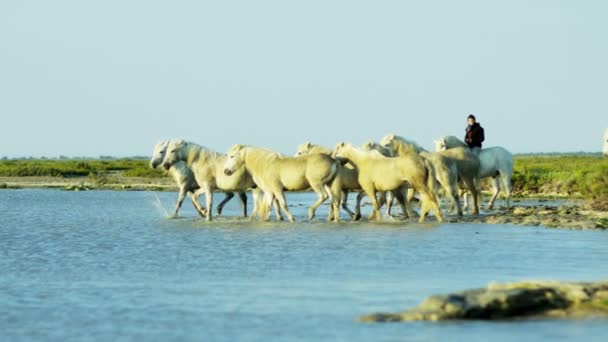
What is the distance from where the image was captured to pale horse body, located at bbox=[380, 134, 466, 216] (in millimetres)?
22406

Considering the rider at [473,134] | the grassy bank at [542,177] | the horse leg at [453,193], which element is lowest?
the grassy bank at [542,177]

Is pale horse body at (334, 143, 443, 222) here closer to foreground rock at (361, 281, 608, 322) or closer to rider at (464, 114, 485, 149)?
rider at (464, 114, 485, 149)

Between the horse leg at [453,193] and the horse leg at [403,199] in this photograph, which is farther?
the horse leg at [403,199]

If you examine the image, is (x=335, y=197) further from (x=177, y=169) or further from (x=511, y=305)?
(x=511, y=305)

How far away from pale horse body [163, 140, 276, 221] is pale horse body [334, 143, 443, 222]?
2428 mm

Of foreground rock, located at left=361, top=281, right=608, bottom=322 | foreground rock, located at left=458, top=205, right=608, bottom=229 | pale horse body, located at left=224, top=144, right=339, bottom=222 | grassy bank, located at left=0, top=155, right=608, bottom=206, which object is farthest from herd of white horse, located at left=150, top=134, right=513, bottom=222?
foreground rock, located at left=361, top=281, right=608, bottom=322

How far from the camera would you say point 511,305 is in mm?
10125

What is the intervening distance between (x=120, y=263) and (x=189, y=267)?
1.17 m

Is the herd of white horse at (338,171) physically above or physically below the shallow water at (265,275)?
above

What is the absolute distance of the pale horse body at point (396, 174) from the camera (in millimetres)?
21469

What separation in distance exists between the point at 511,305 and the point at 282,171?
497 inches

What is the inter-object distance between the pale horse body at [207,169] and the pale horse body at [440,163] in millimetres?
2965

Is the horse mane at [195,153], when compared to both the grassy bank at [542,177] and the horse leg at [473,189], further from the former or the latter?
the grassy bank at [542,177]

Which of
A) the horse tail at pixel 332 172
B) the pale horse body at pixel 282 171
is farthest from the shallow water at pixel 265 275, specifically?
the horse tail at pixel 332 172
